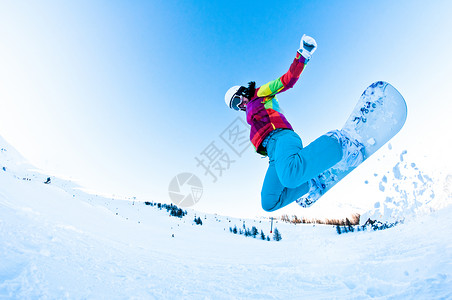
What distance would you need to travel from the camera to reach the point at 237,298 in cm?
233

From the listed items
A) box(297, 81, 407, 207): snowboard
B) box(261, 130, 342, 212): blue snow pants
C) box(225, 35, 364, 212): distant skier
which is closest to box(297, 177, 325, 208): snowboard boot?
box(225, 35, 364, 212): distant skier

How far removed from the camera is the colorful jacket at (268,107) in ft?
9.01

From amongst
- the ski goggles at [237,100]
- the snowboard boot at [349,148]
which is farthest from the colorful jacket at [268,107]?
the snowboard boot at [349,148]

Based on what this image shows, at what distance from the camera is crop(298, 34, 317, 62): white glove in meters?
2.65

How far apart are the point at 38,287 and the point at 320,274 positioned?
3339 millimetres

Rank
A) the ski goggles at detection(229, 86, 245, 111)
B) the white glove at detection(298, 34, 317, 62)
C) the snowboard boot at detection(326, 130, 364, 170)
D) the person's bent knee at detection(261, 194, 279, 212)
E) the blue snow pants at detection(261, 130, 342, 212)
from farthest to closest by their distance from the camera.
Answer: the ski goggles at detection(229, 86, 245, 111) → the person's bent knee at detection(261, 194, 279, 212) → the white glove at detection(298, 34, 317, 62) → the snowboard boot at detection(326, 130, 364, 170) → the blue snow pants at detection(261, 130, 342, 212)

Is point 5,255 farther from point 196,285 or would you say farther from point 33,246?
point 196,285

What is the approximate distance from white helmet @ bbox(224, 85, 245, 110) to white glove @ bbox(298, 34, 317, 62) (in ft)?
3.27

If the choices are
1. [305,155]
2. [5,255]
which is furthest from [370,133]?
[5,255]

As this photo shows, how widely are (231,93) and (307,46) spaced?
1.29 m

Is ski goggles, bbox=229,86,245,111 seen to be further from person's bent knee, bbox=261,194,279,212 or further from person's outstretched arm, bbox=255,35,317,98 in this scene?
person's bent knee, bbox=261,194,279,212

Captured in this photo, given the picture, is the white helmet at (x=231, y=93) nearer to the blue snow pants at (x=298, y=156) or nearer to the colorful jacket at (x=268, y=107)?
the colorful jacket at (x=268, y=107)

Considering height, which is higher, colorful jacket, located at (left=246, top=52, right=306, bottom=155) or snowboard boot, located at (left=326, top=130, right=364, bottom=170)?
colorful jacket, located at (left=246, top=52, right=306, bottom=155)

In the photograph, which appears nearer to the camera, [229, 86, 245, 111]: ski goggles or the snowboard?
the snowboard
